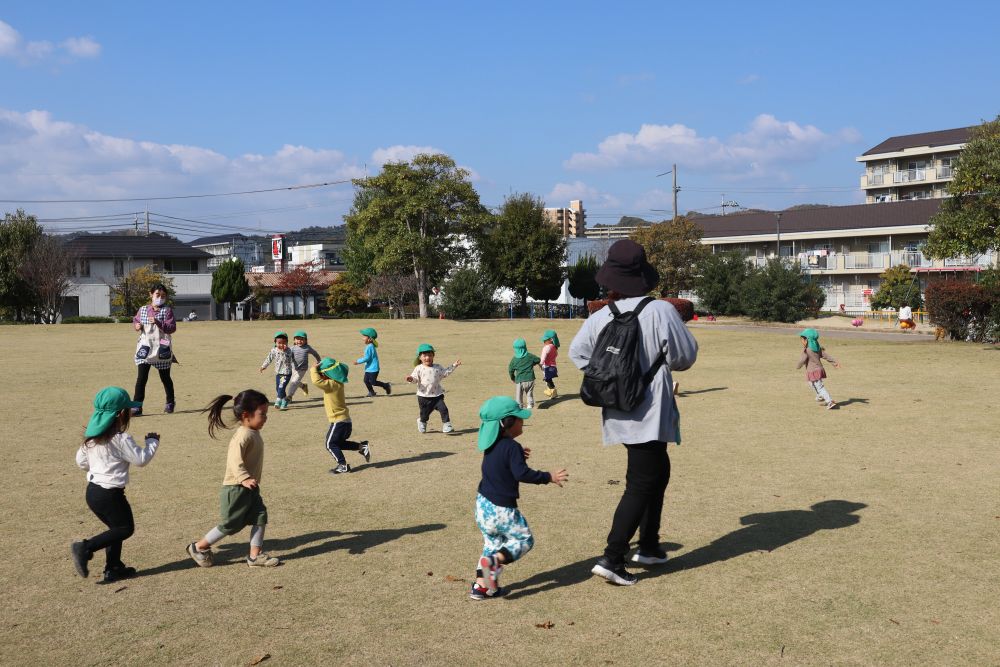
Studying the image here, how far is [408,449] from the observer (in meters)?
10.9

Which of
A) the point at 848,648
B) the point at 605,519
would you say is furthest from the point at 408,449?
the point at 848,648

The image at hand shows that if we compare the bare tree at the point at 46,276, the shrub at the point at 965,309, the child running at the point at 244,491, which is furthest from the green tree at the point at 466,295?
the child running at the point at 244,491

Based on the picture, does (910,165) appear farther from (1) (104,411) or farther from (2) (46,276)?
(1) (104,411)

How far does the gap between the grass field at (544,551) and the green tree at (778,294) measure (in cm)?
2952

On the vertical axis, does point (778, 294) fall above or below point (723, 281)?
below

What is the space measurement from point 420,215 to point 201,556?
159ft

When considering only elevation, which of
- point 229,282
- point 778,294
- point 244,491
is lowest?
point 244,491

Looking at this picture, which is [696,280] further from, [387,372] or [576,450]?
[576,450]

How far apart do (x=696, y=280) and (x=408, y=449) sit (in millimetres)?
40563

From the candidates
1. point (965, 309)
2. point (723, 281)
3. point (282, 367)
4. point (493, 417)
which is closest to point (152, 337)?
point (282, 367)

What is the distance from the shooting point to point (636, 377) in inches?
207

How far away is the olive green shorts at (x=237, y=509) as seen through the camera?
607cm

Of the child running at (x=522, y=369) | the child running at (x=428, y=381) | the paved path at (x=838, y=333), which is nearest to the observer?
the child running at (x=428, y=381)

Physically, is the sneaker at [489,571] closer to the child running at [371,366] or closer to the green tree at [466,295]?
the child running at [371,366]
